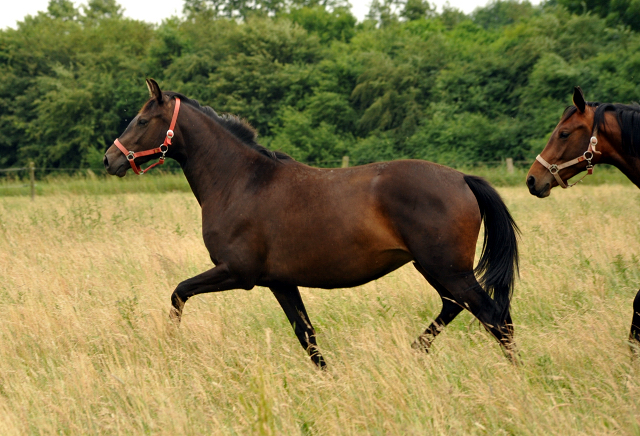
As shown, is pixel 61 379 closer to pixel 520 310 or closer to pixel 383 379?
pixel 383 379


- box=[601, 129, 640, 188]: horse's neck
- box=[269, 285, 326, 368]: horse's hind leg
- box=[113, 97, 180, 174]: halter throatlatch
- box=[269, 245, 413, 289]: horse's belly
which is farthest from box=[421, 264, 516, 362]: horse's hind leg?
box=[113, 97, 180, 174]: halter throatlatch

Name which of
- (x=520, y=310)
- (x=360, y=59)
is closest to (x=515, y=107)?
(x=360, y=59)

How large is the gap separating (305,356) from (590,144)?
8.10 feet

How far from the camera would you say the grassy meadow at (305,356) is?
10.6 ft

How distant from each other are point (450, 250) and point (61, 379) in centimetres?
271

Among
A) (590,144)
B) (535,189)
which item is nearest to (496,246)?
(535,189)

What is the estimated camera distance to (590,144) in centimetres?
429

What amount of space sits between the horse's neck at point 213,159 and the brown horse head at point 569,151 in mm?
2140

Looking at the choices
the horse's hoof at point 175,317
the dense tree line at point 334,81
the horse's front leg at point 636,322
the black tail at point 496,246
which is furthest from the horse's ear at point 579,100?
the dense tree line at point 334,81

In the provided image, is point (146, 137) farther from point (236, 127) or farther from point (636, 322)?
point (636, 322)

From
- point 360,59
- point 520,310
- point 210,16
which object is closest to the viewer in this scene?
point 520,310

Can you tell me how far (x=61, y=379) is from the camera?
4062mm

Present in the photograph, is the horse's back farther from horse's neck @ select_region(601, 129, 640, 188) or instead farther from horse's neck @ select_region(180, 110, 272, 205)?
horse's neck @ select_region(601, 129, 640, 188)

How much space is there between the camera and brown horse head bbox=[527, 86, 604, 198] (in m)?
4.32
